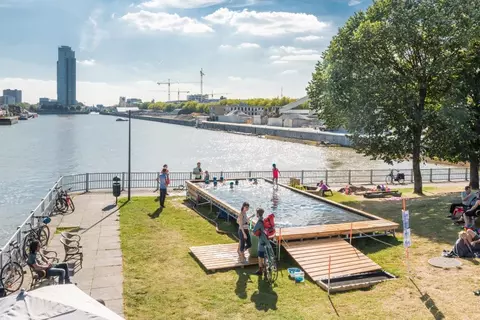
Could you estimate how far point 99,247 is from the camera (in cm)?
1538

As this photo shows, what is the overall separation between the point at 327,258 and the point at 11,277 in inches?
343

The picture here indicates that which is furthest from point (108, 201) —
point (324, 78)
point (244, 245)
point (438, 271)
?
point (438, 271)

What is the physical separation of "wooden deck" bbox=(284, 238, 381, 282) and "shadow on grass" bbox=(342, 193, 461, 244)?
3892 mm

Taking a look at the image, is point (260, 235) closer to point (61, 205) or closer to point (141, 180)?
point (61, 205)

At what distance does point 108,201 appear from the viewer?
923 inches

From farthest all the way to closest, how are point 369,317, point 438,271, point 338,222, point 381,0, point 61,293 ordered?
1. point 381,0
2. point 338,222
3. point 438,271
4. point 369,317
5. point 61,293

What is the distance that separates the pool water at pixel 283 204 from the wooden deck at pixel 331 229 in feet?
2.87

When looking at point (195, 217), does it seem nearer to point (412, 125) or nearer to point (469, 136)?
point (412, 125)

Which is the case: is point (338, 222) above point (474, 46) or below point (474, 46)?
below

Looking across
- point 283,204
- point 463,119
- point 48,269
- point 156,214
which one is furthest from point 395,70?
point 48,269

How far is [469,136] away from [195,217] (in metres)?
14.9

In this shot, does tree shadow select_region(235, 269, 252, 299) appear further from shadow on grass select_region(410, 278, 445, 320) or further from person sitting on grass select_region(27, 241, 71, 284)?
shadow on grass select_region(410, 278, 445, 320)

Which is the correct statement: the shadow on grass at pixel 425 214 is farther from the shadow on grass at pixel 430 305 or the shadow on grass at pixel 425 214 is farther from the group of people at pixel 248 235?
the group of people at pixel 248 235

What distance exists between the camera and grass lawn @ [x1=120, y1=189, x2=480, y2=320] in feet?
34.2
